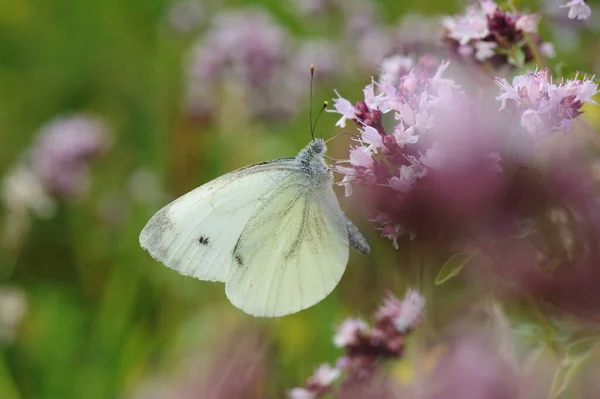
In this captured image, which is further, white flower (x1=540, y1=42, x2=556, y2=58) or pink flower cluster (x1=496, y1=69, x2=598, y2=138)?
white flower (x1=540, y1=42, x2=556, y2=58)

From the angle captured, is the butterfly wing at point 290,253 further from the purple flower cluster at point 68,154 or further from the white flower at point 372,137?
the purple flower cluster at point 68,154

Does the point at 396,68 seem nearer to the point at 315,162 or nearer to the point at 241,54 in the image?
the point at 315,162

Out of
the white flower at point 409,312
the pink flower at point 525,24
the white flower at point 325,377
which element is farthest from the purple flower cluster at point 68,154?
the pink flower at point 525,24

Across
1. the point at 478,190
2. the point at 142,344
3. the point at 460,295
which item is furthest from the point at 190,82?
the point at 478,190

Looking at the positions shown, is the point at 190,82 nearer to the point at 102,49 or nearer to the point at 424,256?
the point at 102,49

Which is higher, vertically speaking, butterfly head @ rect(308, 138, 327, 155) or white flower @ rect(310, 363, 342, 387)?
butterfly head @ rect(308, 138, 327, 155)

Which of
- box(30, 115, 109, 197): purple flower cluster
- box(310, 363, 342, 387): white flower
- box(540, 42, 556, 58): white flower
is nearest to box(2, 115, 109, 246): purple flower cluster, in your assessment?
box(30, 115, 109, 197): purple flower cluster

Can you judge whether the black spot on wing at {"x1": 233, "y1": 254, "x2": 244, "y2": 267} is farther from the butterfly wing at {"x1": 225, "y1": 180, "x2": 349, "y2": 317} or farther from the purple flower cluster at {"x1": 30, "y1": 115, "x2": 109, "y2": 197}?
the purple flower cluster at {"x1": 30, "y1": 115, "x2": 109, "y2": 197}
